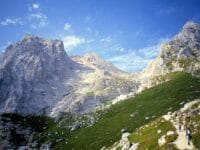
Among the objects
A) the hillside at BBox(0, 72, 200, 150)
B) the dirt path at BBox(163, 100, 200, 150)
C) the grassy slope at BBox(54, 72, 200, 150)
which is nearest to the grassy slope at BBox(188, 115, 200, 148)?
the dirt path at BBox(163, 100, 200, 150)

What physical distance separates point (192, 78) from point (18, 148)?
327 feet

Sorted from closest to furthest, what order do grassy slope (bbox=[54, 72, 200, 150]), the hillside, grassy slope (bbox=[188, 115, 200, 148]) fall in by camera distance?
grassy slope (bbox=[188, 115, 200, 148]), grassy slope (bbox=[54, 72, 200, 150]), the hillside

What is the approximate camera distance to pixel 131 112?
15200 centimetres

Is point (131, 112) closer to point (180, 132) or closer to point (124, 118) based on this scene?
point (124, 118)

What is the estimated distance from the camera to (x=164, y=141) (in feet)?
214

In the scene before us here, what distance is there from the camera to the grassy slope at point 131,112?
416 feet

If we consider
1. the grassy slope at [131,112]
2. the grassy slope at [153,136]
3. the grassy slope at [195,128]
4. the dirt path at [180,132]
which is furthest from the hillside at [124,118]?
the grassy slope at [195,128]

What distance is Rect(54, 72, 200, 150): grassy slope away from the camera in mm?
126750

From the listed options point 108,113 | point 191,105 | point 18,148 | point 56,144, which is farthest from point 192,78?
point 191,105

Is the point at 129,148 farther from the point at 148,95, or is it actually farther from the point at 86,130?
the point at 148,95

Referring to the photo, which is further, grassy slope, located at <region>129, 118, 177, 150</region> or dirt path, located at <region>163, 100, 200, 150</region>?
grassy slope, located at <region>129, 118, 177, 150</region>

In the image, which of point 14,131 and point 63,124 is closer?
point 14,131

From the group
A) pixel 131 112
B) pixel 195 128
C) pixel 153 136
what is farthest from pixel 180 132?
pixel 131 112

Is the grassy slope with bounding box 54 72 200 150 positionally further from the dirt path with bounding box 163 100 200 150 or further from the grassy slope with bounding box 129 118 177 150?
the dirt path with bounding box 163 100 200 150
